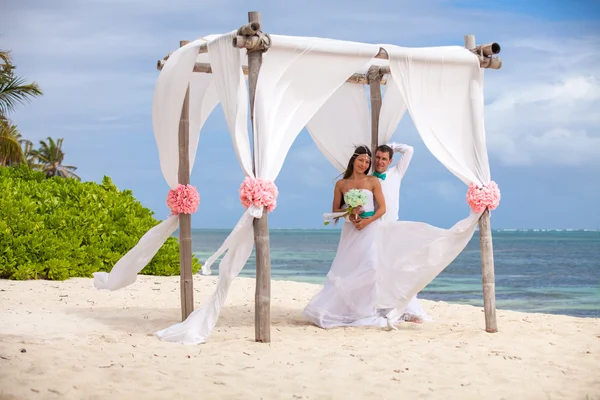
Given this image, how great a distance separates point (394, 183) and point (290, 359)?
2658 millimetres

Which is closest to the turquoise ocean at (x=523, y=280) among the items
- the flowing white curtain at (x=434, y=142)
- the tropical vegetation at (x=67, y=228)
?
the tropical vegetation at (x=67, y=228)

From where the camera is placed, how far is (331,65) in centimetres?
730

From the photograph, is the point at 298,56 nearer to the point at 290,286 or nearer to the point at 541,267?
the point at 290,286

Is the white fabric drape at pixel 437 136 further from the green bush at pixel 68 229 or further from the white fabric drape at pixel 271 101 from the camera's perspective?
the green bush at pixel 68 229

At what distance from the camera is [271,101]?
7012 millimetres

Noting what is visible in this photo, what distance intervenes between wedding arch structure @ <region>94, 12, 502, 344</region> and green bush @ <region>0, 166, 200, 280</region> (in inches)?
147

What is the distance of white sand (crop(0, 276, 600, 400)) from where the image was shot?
5.42m

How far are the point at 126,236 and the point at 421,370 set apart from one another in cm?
769

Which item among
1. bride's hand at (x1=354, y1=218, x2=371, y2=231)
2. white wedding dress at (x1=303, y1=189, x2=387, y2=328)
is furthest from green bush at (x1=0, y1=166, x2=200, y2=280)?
bride's hand at (x1=354, y1=218, x2=371, y2=231)

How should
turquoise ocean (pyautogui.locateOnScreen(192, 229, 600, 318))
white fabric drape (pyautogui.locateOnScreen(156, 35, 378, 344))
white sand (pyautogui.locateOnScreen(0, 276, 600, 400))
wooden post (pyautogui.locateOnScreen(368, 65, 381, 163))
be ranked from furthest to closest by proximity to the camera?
1. turquoise ocean (pyautogui.locateOnScreen(192, 229, 600, 318))
2. wooden post (pyautogui.locateOnScreen(368, 65, 381, 163))
3. white fabric drape (pyautogui.locateOnScreen(156, 35, 378, 344))
4. white sand (pyautogui.locateOnScreen(0, 276, 600, 400))

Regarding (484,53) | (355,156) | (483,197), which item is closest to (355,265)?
(355,156)

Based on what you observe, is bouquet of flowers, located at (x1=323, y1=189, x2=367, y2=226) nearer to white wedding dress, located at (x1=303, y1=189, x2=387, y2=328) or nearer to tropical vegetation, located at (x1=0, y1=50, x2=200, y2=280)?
white wedding dress, located at (x1=303, y1=189, x2=387, y2=328)

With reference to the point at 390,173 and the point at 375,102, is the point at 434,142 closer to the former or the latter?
the point at 390,173

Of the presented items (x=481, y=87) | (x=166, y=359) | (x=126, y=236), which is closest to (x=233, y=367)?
(x=166, y=359)
